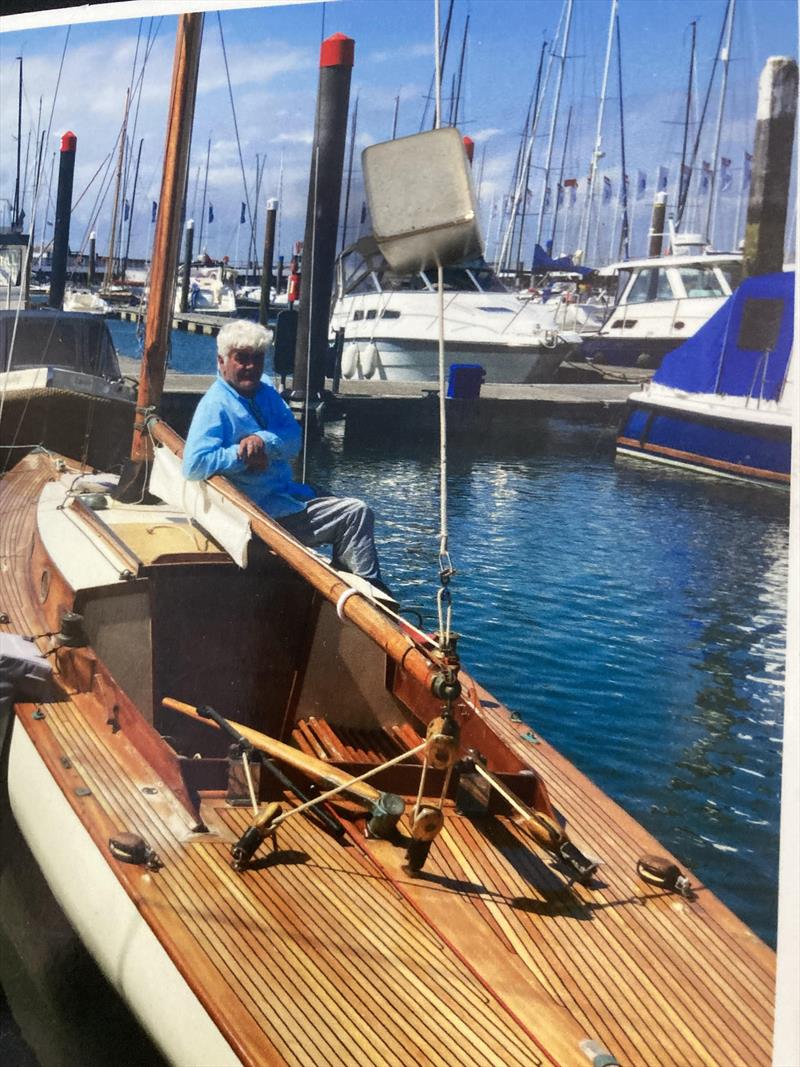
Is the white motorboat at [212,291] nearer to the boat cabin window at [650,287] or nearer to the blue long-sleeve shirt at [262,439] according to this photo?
the blue long-sleeve shirt at [262,439]

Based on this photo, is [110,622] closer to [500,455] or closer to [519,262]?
[500,455]

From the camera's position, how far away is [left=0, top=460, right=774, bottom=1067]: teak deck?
1423 mm

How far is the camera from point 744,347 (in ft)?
5.45

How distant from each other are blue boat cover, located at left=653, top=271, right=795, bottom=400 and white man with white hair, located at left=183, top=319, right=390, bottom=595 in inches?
29.1

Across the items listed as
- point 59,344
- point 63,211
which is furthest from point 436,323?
point 59,344

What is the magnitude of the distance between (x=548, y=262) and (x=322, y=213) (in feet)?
1.55

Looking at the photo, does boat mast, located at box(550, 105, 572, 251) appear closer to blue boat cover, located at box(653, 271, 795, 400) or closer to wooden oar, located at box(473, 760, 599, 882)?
blue boat cover, located at box(653, 271, 795, 400)

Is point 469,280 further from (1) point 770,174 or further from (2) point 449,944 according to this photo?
(2) point 449,944

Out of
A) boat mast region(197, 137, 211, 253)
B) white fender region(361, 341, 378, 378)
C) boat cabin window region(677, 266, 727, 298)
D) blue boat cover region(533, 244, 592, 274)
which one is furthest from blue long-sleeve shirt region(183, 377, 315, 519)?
boat cabin window region(677, 266, 727, 298)

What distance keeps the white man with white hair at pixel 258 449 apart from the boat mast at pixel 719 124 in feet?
2.97

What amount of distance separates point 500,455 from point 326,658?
23.2 inches

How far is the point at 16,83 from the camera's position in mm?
2680

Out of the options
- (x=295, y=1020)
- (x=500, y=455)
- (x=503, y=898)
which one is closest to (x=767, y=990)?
(x=503, y=898)

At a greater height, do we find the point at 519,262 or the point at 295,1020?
the point at 519,262
